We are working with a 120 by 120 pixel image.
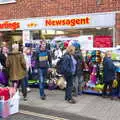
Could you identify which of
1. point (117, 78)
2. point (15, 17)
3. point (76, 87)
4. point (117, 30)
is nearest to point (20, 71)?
point (76, 87)

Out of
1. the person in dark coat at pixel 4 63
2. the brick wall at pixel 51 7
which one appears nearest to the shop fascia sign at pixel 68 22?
the brick wall at pixel 51 7

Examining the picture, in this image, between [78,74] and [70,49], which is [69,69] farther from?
[78,74]

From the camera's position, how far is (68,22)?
13203 millimetres

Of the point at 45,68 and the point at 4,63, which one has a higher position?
the point at 4,63

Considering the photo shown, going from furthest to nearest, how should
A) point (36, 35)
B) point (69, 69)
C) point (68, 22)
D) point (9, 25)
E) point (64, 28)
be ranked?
point (9, 25) < point (36, 35) < point (64, 28) < point (68, 22) < point (69, 69)

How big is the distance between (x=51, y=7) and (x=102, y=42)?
2602mm

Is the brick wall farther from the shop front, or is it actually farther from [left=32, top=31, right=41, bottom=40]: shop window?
[left=32, top=31, right=41, bottom=40]: shop window

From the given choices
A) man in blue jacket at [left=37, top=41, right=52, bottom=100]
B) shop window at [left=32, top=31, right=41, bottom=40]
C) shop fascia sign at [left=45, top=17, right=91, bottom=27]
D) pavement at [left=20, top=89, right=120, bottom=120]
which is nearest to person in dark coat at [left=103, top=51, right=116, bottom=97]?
pavement at [left=20, top=89, right=120, bottom=120]

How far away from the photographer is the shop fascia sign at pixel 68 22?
1279 cm

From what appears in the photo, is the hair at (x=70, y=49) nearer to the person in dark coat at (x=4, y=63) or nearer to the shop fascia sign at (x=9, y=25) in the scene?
the person in dark coat at (x=4, y=63)

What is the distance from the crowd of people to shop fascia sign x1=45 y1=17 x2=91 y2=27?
1.50 metres

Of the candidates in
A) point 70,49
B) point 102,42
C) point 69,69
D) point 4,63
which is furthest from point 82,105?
point 102,42

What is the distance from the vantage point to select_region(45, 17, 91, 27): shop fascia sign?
1279cm

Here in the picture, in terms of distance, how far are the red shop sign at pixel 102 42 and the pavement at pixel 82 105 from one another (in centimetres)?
186
